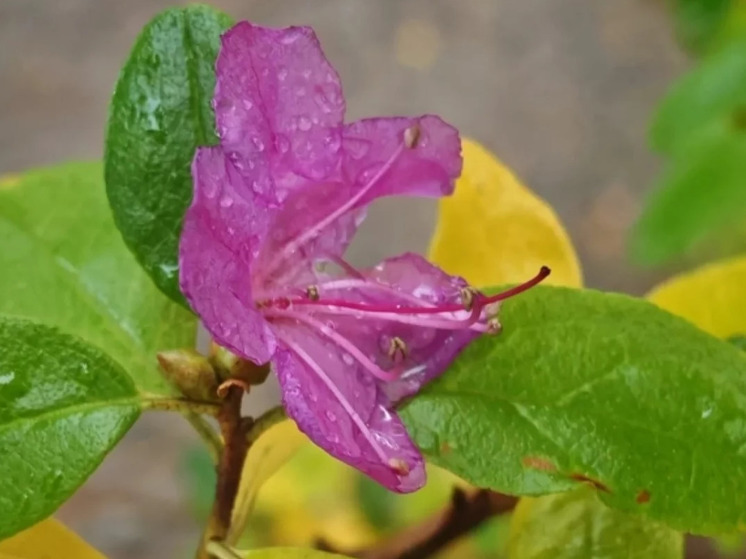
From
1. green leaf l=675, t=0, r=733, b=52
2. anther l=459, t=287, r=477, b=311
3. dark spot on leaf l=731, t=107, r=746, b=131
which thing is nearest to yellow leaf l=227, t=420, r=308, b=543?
anther l=459, t=287, r=477, b=311

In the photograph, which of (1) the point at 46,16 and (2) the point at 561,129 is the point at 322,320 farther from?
(1) the point at 46,16

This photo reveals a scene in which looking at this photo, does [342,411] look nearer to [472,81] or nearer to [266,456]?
[266,456]

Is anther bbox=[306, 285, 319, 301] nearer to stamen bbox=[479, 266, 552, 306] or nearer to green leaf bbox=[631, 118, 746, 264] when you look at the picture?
stamen bbox=[479, 266, 552, 306]

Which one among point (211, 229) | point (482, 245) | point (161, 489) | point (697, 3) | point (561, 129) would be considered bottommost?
point (161, 489)

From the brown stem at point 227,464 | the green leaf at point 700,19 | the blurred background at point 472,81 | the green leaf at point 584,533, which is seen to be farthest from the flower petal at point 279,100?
the blurred background at point 472,81

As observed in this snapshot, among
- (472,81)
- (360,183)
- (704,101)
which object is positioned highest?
(360,183)

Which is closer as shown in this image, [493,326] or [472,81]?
[493,326]

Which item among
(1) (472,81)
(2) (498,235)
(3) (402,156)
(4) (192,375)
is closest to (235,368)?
(4) (192,375)

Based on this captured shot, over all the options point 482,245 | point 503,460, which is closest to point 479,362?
point 503,460
